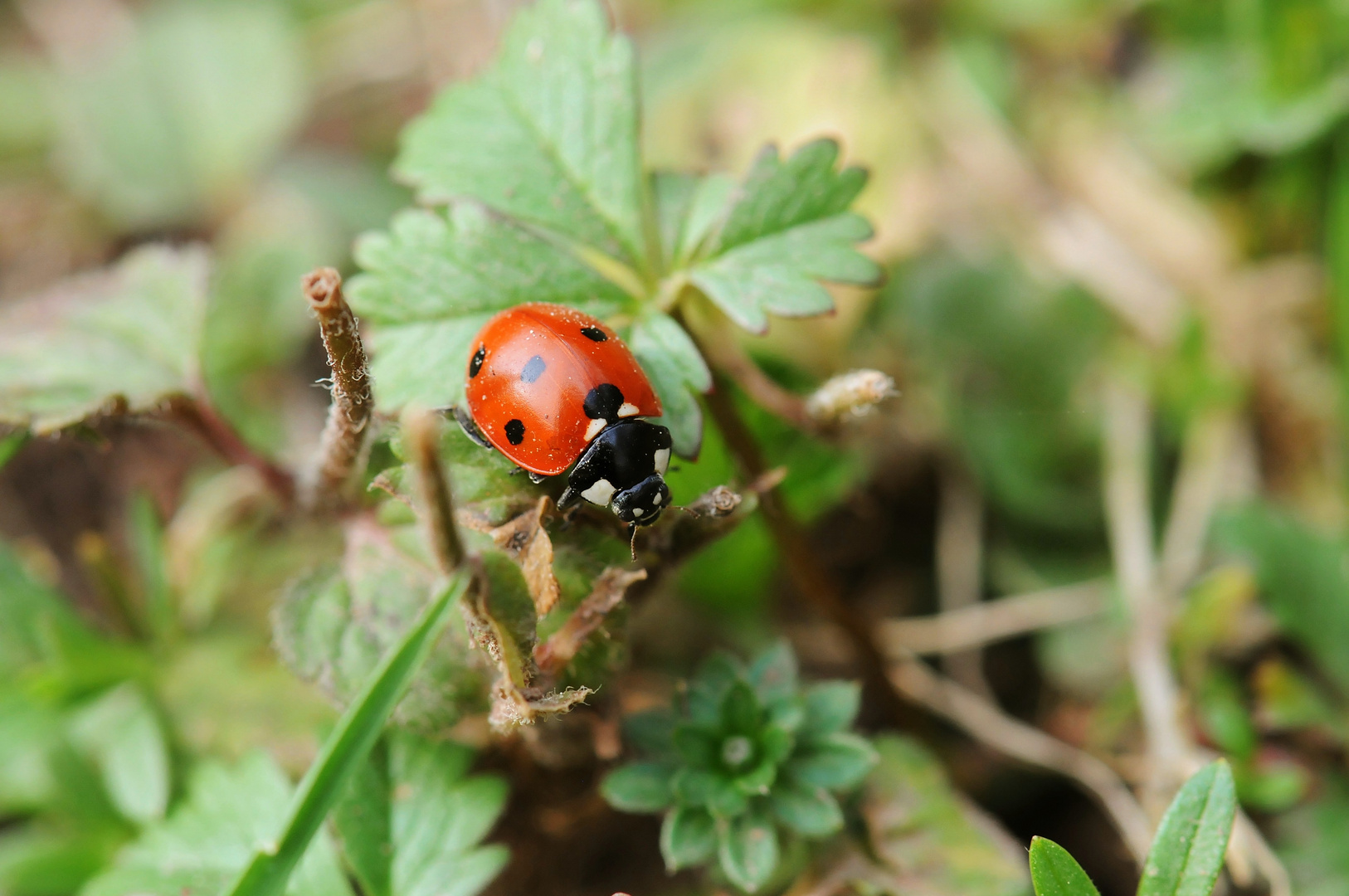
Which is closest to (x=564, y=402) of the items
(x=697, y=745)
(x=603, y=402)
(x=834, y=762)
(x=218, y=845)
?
(x=603, y=402)

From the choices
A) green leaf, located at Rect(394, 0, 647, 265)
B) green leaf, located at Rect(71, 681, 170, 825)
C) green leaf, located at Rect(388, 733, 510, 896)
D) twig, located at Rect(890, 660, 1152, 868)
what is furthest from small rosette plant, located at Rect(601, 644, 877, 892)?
green leaf, located at Rect(71, 681, 170, 825)

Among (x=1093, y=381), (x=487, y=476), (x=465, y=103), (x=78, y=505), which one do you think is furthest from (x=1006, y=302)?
(x=78, y=505)

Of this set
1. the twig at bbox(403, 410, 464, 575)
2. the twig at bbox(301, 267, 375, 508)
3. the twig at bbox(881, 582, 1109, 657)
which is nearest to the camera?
the twig at bbox(403, 410, 464, 575)

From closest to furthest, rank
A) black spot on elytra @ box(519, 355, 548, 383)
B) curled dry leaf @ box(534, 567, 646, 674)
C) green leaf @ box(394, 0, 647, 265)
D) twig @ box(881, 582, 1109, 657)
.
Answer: curled dry leaf @ box(534, 567, 646, 674), black spot on elytra @ box(519, 355, 548, 383), green leaf @ box(394, 0, 647, 265), twig @ box(881, 582, 1109, 657)

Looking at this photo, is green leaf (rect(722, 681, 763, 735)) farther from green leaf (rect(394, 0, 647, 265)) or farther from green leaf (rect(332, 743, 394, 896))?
green leaf (rect(394, 0, 647, 265))

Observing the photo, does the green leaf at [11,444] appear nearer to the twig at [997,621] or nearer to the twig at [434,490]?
the twig at [434,490]

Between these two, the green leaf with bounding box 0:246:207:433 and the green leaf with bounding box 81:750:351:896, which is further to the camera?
the green leaf with bounding box 0:246:207:433

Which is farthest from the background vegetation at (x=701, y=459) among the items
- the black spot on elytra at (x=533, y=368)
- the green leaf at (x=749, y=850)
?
the black spot on elytra at (x=533, y=368)
